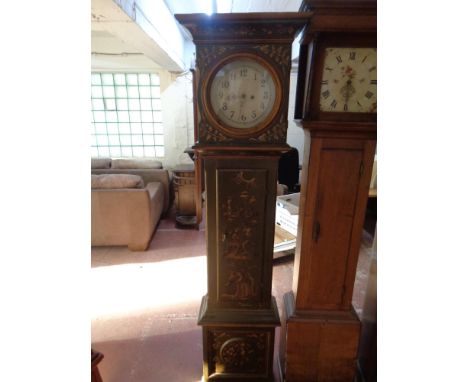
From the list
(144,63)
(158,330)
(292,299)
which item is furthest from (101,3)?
(144,63)

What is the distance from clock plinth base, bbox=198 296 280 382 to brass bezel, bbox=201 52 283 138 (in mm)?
820

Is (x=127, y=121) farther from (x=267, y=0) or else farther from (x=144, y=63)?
(x=267, y=0)

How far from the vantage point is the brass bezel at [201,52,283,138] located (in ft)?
3.18

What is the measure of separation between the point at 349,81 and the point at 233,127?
467 millimetres

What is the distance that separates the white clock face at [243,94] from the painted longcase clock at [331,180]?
0.16 m

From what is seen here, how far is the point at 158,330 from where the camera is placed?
72.4 inches

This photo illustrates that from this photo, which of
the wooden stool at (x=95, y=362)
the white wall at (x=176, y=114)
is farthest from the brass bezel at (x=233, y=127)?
the white wall at (x=176, y=114)

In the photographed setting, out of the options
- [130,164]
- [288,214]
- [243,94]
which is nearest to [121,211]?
[130,164]

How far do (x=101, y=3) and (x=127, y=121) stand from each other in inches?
143

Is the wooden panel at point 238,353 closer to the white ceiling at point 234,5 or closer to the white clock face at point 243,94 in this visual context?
the white clock face at point 243,94

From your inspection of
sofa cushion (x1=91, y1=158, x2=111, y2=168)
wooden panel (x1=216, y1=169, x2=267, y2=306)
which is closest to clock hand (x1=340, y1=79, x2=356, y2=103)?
wooden panel (x1=216, y1=169, x2=267, y2=306)

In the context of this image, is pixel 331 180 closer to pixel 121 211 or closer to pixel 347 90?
pixel 347 90

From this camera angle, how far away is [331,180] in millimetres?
1098

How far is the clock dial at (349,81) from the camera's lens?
980 mm
